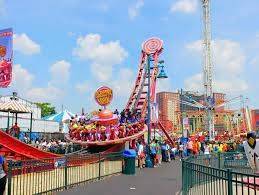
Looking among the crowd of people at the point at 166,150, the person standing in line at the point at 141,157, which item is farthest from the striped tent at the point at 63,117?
the person standing in line at the point at 141,157

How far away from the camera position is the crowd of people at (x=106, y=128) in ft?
101

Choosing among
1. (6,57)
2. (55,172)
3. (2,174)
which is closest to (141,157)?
(6,57)

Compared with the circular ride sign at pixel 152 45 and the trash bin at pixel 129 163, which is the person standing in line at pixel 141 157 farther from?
the circular ride sign at pixel 152 45

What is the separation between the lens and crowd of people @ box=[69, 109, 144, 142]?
1209 inches

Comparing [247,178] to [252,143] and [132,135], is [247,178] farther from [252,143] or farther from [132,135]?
[132,135]

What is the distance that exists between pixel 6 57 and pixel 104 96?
1114cm

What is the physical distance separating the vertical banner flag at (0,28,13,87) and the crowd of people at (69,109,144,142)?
9.11m

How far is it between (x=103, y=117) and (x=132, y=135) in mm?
2774

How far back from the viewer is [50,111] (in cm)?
11444

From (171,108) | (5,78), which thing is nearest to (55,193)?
(5,78)

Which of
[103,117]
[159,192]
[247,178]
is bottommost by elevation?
[159,192]

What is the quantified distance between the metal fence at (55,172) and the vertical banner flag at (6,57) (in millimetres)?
7454

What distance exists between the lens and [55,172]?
48.3ft

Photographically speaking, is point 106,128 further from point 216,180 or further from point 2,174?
point 216,180
